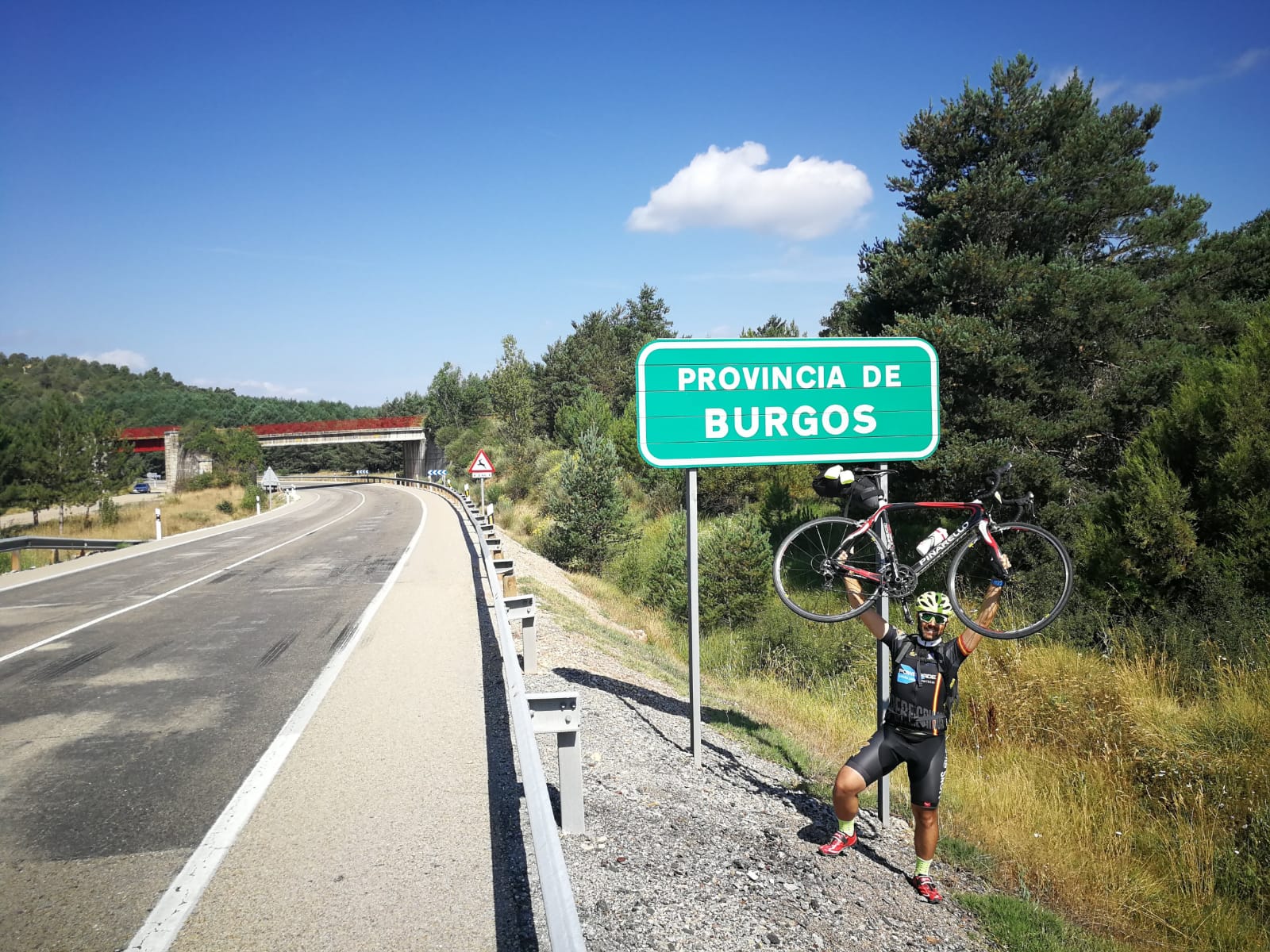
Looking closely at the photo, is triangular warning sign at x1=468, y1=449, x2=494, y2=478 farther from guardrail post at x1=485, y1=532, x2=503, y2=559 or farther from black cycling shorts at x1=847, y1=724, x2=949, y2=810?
black cycling shorts at x1=847, y1=724, x2=949, y2=810

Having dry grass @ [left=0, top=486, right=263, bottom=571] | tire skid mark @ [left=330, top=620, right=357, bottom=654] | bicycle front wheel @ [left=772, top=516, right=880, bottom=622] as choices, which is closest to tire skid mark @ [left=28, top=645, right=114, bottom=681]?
tire skid mark @ [left=330, top=620, right=357, bottom=654]

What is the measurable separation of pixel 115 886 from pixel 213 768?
1.62 m

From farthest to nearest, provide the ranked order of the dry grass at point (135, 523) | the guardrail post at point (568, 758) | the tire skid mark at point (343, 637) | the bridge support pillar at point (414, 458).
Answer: the bridge support pillar at point (414, 458) < the dry grass at point (135, 523) < the tire skid mark at point (343, 637) < the guardrail post at point (568, 758)

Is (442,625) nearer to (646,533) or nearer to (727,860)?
(727,860)

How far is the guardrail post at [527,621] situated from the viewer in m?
8.00

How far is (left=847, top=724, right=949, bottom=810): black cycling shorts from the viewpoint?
476 cm

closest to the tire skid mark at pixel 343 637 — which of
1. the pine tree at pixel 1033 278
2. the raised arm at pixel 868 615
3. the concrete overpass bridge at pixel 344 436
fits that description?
the raised arm at pixel 868 615

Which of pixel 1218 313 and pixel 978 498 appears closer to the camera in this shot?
pixel 978 498

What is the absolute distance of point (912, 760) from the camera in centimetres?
483

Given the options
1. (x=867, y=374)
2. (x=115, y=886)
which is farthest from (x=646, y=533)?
(x=115, y=886)

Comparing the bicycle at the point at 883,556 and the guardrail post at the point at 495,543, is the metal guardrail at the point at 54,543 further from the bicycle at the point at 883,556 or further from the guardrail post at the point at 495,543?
the bicycle at the point at 883,556

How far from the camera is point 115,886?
12.8ft

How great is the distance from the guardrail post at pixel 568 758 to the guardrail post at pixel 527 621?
343cm

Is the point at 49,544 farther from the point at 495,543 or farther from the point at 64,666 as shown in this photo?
the point at 64,666
